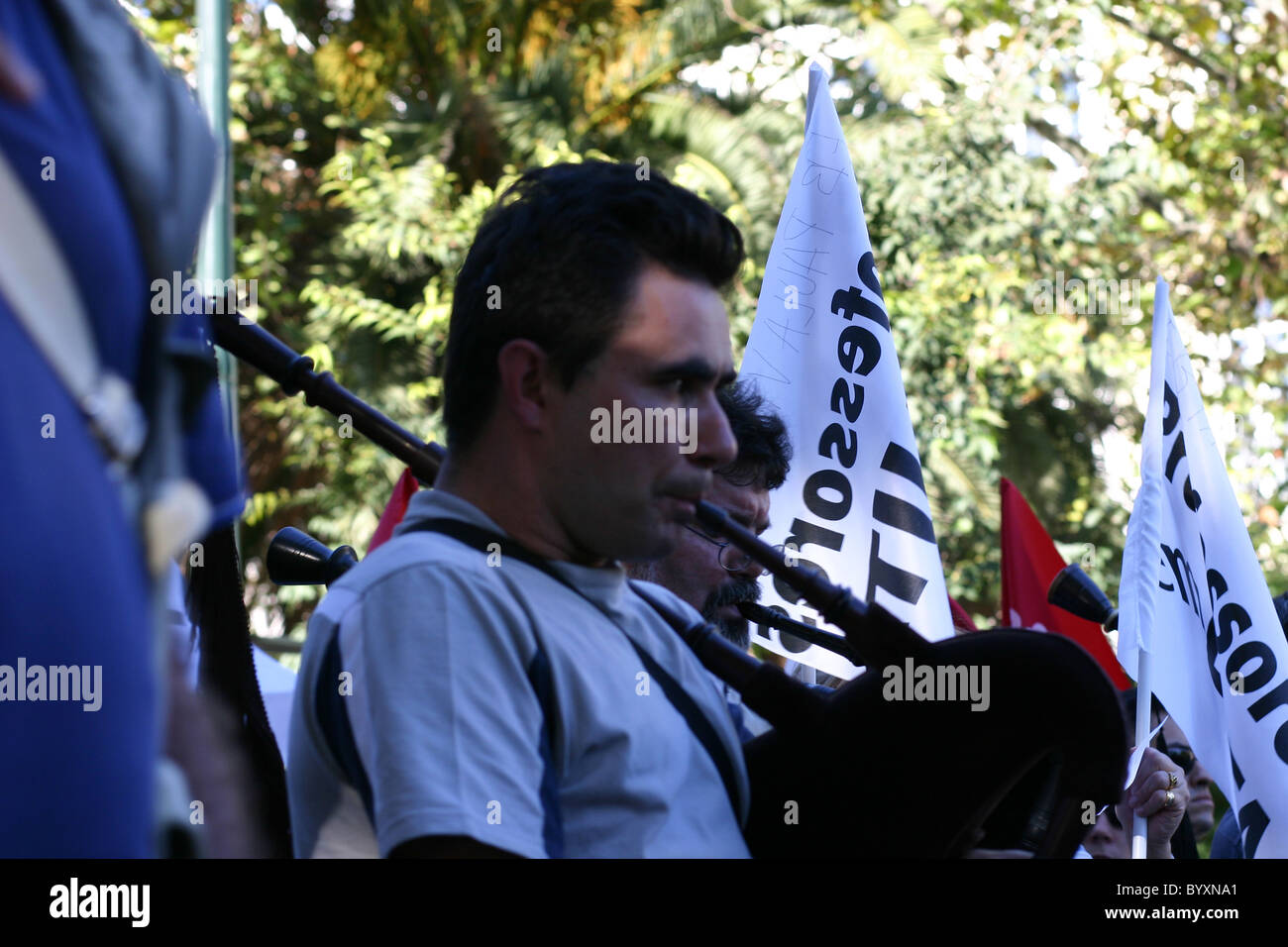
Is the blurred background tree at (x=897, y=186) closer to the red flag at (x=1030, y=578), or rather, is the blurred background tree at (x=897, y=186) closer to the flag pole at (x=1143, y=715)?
the red flag at (x=1030, y=578)

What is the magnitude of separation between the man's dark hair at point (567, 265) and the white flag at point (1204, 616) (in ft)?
7.64

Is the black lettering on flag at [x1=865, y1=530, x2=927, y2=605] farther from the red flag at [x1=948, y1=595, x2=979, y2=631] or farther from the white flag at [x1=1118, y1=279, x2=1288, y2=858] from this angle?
the red flag at [x1=948, y1=595, x2=979, y2=631]

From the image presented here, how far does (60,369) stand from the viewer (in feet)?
2.52

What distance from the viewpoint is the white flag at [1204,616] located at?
361 cm

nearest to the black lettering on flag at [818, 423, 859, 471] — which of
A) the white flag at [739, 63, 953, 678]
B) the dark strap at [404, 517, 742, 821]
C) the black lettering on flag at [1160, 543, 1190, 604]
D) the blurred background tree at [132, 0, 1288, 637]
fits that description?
the white flag at [739, 63, 953, 678]

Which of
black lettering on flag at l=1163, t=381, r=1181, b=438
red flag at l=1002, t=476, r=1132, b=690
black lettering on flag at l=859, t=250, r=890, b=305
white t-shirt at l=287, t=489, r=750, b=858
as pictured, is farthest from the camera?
red flag at l=1002, t=476, r=1132, b=690

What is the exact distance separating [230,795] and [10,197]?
0.35 metres

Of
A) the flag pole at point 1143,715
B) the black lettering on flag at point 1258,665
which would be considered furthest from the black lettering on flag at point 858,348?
the black lettering on flag at point 1258,665

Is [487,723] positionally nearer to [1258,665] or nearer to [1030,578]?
[1258,665]

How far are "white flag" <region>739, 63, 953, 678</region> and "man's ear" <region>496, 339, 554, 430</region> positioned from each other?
1.87 meters

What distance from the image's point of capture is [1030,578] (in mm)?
5062

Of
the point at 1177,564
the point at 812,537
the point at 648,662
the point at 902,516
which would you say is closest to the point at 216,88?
the point at 812,537

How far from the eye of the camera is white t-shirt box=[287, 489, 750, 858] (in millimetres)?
1368
